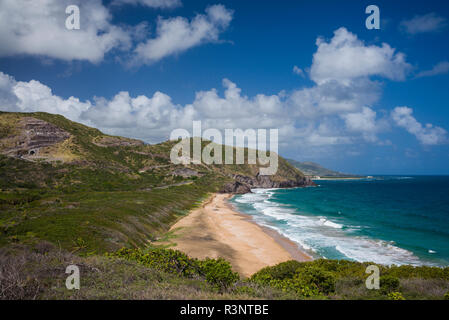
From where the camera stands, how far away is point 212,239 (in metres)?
32.0

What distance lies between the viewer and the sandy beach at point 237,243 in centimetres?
2468

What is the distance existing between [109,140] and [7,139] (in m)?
39.8

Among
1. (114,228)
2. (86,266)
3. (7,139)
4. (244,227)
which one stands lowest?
(244,227)

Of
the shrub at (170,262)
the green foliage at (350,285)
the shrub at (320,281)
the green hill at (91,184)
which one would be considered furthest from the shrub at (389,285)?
the green hill at (91,184)

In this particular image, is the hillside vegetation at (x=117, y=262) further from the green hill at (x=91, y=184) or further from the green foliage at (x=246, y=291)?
the green hill at (x=91, y=184)

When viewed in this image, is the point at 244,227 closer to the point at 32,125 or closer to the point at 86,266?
the point at 86,266

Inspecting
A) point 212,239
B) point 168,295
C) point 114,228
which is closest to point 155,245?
point 114,228

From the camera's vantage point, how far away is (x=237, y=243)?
31.1 meters

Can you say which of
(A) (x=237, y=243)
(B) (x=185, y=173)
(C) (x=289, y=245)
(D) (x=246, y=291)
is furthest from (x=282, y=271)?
(B) (x=185, y=173)

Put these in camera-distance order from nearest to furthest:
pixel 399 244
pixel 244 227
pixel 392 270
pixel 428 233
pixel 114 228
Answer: pixel 392 270 → pixel 114 228 → pixel 399 244 → pixel 428 233 → pixel 244 227

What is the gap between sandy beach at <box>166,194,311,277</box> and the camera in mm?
24678

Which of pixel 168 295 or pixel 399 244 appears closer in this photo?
pixel 168 295

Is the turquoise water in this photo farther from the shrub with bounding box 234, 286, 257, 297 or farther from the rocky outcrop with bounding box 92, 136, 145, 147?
the rocky outcrop with bounding box 92, 136, 145, 147

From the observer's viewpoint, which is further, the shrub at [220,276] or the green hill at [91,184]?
the green hill at [91,184]
